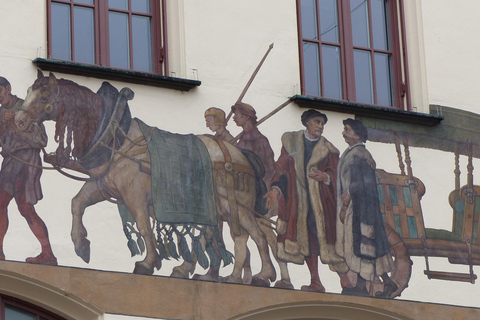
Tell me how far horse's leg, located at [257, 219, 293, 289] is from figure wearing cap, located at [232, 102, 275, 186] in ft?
1.36

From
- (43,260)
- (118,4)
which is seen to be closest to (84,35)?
(118,4)

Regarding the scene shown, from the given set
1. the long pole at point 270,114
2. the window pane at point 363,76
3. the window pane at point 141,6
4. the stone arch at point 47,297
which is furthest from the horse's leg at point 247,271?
the window pane at point 141,6

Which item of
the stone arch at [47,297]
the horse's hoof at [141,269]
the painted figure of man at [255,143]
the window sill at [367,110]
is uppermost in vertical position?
the window sill at [367,110]

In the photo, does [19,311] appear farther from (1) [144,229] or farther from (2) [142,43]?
(2) [142,43]

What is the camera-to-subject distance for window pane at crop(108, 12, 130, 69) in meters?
13.3

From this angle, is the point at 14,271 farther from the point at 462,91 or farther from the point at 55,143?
the point at 462,91

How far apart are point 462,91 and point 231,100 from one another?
8.30 ft

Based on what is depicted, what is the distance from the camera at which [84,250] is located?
40.5 ft

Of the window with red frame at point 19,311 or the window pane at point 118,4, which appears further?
the window pane at point 118,4

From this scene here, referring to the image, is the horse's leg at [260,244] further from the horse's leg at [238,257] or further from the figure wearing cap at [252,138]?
the figure wearing cap at [252,138]

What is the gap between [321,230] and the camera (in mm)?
13430

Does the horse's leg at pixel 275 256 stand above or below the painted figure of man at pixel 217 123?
below

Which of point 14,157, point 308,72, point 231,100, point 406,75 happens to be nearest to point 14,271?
point 14,157

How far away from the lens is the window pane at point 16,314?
12.1 m
